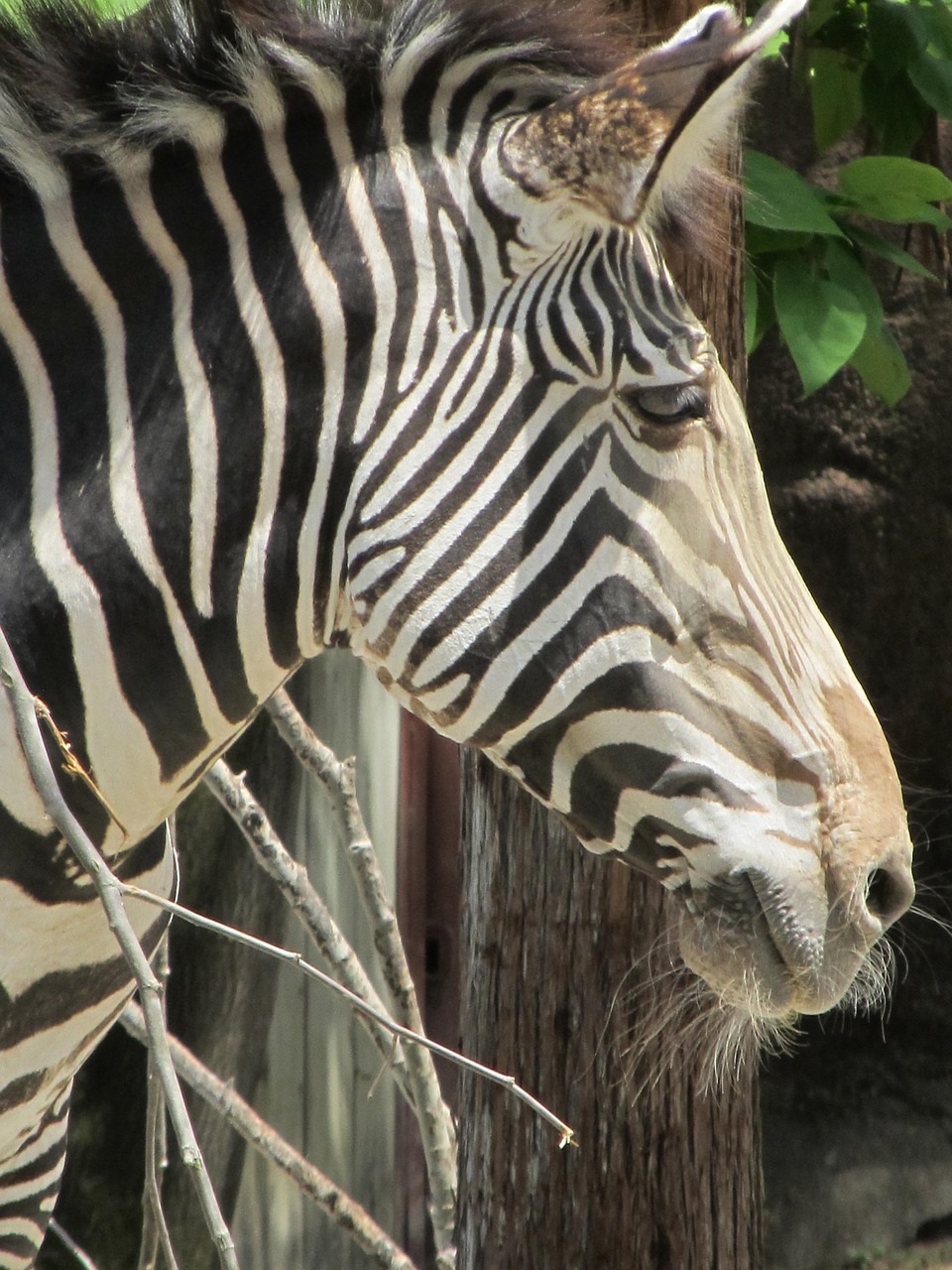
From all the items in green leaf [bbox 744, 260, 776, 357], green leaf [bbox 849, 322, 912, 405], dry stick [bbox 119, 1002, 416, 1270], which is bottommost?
dry stick [bbox 119, 1002, 416, 1270]

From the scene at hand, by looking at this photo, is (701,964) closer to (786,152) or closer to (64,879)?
(64,879)

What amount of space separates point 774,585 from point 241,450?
696 millimetres

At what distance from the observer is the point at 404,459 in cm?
166

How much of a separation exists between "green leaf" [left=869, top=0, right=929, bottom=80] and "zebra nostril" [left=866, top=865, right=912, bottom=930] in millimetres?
1537

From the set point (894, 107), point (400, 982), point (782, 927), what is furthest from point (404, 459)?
point (400, 982)

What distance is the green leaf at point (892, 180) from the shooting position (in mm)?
2318

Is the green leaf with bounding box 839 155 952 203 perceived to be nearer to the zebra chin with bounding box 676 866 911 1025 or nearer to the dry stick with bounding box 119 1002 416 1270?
the zebra chin with bounding box 676 866 911 1025

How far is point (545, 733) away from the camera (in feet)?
5.55

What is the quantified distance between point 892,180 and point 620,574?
3.80ft

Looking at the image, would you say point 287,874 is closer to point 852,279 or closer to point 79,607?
point 79,607

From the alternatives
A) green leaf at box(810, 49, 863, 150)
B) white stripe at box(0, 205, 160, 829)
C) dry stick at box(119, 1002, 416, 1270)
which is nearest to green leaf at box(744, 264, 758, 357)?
green leaf at box(810, 49, 863, 150)

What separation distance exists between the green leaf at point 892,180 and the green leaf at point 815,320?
0.19 meters

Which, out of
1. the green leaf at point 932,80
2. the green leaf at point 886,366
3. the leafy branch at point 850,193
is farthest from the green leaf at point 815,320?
the green leaf at point 932,80

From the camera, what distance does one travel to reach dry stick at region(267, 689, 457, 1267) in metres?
2.92
